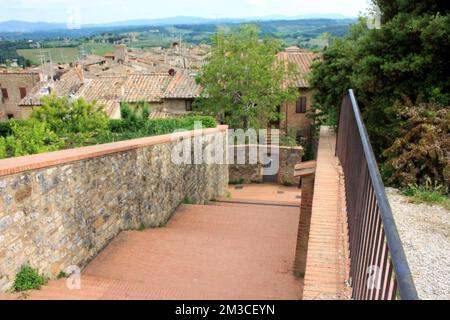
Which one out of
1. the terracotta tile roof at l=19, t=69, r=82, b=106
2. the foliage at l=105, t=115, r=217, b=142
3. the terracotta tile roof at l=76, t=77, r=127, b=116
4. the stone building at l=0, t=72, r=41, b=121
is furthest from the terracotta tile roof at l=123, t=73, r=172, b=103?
the foliage at l=105, t=115, r=217, b=142

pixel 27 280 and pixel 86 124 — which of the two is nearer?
pixel 27 280

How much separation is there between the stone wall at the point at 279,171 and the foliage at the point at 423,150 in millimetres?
13743

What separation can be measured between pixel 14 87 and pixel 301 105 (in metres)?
28.2

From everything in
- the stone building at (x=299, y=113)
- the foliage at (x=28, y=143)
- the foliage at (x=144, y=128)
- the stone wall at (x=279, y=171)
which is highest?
the foliage at (x=28, y=143)

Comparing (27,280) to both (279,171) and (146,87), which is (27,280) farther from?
(146,87)

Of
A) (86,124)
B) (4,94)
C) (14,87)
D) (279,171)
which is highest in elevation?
(86,124)

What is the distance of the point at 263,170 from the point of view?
65.8ft

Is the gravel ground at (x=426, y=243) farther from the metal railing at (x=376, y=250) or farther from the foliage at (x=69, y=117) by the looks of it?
the foliage at (x=69, y=117)

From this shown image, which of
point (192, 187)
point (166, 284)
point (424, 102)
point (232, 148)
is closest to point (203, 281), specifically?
point (166, 284)

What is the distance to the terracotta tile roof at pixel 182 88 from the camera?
84.4 ft

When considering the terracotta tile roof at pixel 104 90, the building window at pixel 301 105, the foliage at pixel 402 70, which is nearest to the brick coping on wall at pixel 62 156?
the foliage at pixel 402 70

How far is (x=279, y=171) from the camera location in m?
20.0

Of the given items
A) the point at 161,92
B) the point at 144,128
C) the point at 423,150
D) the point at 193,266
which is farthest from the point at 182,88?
the point at 423,150

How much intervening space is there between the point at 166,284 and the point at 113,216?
215cm
